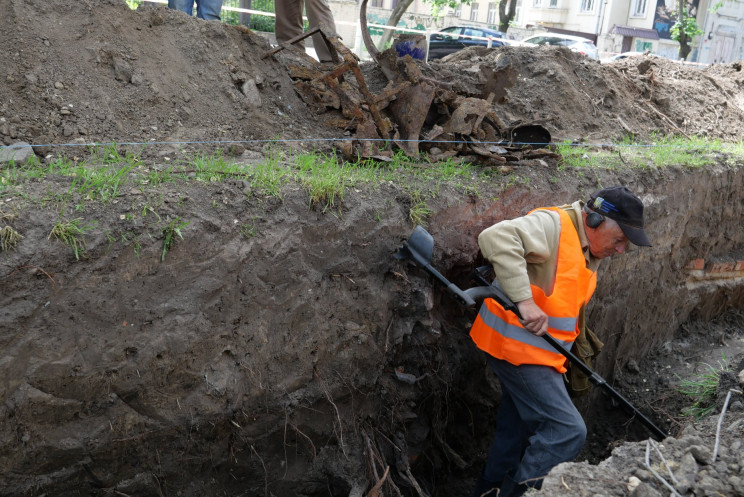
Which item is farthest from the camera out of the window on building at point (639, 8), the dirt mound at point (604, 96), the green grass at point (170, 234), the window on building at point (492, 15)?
the window on building at point (492, 15)

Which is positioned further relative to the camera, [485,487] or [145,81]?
[145,81]

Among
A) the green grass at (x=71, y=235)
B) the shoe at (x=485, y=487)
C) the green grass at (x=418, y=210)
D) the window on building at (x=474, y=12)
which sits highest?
the window on building at (x=474, y=12)

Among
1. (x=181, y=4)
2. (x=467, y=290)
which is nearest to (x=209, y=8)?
(x=181, y=4)

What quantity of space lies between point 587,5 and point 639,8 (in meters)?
2.70

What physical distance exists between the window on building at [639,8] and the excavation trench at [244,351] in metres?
33.8

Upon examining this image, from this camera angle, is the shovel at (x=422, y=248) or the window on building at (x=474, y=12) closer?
the shovel at (x=422, y=248)

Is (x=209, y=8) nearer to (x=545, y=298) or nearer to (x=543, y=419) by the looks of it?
(x=545, y=298)

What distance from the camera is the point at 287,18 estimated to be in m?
6.05

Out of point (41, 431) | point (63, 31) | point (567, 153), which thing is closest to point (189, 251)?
point (41, 431)

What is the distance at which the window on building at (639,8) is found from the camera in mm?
33531

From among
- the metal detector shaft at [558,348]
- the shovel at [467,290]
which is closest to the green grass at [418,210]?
the shovel at [467,290]

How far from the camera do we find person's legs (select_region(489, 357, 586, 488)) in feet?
11.1

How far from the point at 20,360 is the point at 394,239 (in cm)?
207

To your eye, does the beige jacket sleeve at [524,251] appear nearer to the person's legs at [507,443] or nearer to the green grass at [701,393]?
the person's legs at [507,443]
